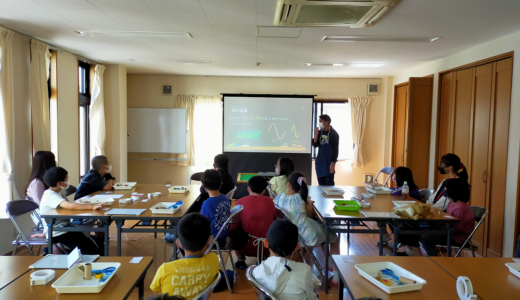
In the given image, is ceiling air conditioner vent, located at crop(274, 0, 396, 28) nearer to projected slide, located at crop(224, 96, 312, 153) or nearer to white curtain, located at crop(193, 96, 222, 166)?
projected slide, located at crop(224, 96, 312, 153)

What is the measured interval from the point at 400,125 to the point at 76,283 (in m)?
6.20

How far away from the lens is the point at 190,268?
1659 millimetres

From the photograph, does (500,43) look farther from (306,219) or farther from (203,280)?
(203,280)

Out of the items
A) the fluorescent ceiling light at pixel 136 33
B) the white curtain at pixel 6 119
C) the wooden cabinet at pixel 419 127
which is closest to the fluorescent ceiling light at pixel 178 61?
the fluorescent ceiling light at pixel 136 33

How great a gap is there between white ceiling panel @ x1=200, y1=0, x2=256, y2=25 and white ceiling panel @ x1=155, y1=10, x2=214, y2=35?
0.11 meters

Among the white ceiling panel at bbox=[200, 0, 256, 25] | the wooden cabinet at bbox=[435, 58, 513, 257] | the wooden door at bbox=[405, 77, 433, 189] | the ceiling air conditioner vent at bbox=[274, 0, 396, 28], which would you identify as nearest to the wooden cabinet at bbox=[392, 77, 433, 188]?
the wooden door at bbox=[405, 77, 433, 189]

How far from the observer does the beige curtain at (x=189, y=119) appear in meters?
6.99

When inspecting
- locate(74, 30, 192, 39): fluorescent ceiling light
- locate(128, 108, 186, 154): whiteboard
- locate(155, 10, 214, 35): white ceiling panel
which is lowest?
locate(128, 108, 186, 154): whiteboard

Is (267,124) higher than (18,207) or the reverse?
higher

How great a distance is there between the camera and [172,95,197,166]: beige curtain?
275 inches

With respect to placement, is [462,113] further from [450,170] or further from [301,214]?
[301,214]

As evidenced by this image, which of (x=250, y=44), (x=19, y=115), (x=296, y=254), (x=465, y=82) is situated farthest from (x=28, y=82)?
(x=465, y=82)

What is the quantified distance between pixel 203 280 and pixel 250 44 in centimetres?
335

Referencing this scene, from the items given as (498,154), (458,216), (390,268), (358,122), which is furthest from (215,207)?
(358,122)
